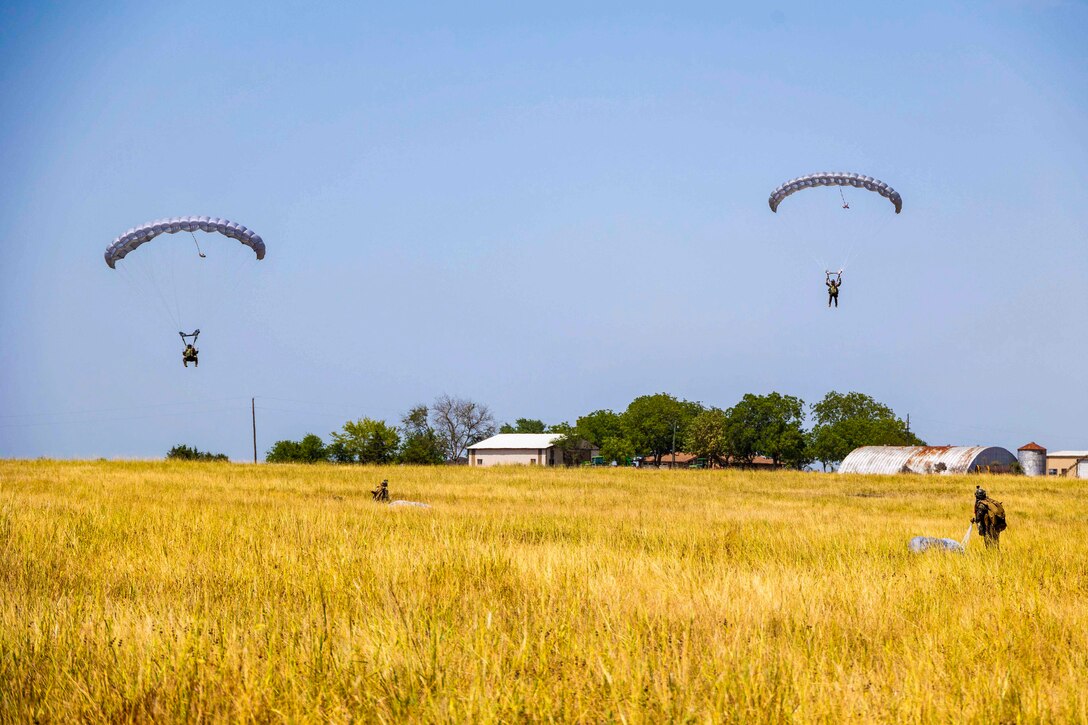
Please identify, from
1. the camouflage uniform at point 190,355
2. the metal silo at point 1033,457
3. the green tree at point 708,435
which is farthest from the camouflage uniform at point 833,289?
the green tree at point 708,435

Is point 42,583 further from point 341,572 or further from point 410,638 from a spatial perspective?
point 410,638

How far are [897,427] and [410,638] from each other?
14013 cm

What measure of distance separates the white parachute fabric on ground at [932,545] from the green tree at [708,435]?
112878 mm

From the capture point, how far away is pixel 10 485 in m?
24.8

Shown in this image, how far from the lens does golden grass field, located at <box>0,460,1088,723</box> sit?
4477 millimetres

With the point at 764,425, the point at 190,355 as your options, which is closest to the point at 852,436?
the point at 764,425

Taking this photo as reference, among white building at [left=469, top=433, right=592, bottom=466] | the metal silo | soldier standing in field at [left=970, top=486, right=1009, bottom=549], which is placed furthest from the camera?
white building at [left=469, top=433, right=592, bottom=466]

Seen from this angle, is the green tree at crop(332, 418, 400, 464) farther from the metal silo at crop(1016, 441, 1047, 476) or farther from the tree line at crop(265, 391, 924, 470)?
the metal silo at crop(1016, 441, 1047, 476)

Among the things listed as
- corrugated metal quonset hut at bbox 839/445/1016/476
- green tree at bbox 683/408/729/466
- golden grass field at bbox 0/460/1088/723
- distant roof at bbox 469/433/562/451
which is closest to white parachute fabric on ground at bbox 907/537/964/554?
golden grass field at bbox 0/460/1088/723

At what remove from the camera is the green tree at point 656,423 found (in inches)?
5330

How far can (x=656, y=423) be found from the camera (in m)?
135

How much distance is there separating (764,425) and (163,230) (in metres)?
108

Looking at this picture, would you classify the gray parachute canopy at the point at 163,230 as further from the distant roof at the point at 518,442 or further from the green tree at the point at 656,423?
the green tree at the point at 656,423

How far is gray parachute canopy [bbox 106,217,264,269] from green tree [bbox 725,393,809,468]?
10450cm
